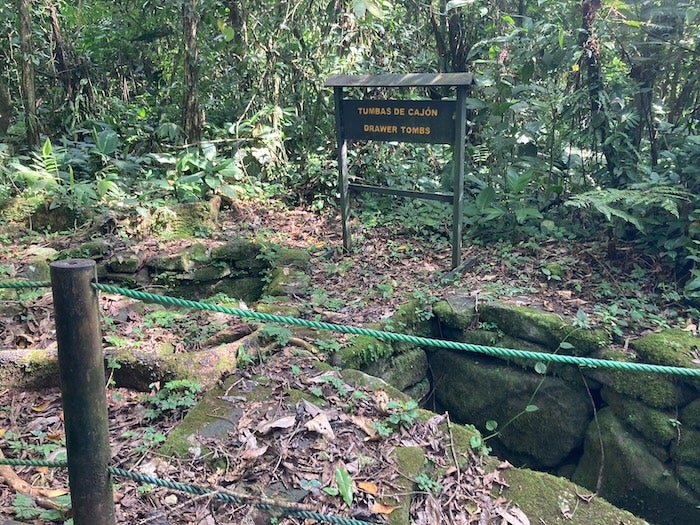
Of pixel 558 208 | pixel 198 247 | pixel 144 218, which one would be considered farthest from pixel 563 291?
pixel 144 218

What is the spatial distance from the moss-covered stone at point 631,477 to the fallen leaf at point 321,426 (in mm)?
2330

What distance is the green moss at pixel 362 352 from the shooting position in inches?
165

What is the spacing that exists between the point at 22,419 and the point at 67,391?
172 cm

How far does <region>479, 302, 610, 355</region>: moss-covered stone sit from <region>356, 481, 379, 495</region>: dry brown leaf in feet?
7.65

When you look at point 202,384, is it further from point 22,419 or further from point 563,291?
point 563,291

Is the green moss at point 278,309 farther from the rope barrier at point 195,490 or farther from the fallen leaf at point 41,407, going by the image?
Answer: the rope barrier at point 195,490

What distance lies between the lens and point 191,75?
7.29 meters

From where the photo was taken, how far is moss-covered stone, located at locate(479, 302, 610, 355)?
177 inches

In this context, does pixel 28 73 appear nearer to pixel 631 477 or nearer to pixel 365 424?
pixel 365 424

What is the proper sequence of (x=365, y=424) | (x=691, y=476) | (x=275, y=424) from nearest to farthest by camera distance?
(x=275, y=424) → (x=365, y=424) → (x=691, y=476)

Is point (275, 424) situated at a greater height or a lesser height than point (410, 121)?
lesser

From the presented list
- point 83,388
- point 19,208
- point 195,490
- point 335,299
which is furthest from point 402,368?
point 19,208

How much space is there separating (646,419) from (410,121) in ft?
10.6

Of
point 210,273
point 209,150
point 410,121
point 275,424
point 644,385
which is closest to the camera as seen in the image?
point 275,424
